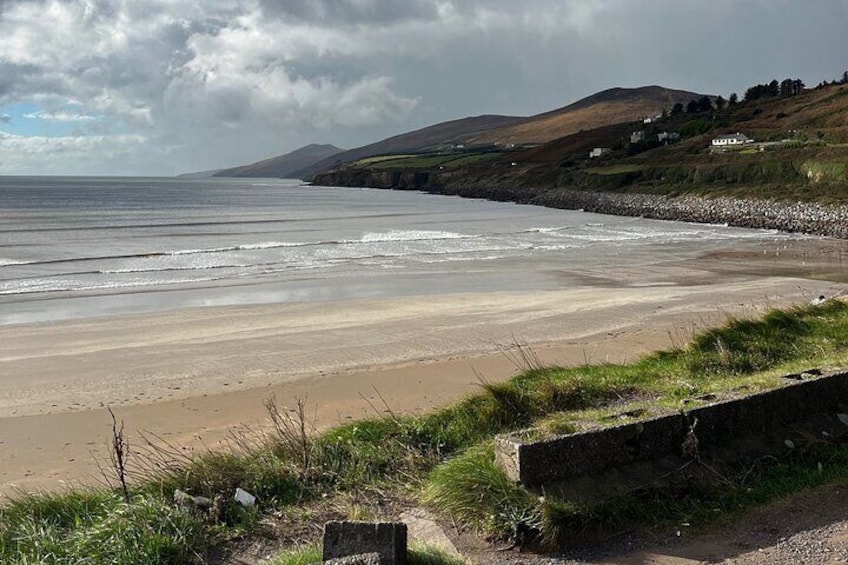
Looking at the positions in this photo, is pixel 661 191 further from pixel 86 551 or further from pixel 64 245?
pixel 86 551

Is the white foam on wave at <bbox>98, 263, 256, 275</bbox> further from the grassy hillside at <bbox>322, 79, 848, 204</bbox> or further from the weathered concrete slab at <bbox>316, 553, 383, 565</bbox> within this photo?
the grassy hillside at <bbox>322, 79, 848, 204</bbox>

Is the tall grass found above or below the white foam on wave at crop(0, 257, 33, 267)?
below

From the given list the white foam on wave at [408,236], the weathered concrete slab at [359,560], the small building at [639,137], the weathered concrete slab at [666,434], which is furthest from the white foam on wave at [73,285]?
the small building at [639,137]

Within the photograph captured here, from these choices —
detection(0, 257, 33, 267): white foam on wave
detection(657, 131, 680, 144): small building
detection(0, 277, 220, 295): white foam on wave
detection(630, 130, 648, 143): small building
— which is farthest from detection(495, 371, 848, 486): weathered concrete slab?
detection(630, 130, 648, 143): small building

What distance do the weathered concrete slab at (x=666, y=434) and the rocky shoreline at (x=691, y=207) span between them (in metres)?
36.8

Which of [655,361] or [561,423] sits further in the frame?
[655,361]

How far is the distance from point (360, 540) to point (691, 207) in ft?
196

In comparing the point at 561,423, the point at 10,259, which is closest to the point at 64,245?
the point at 10,259

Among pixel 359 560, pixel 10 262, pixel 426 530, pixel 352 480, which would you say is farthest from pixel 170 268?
pixel 359 560

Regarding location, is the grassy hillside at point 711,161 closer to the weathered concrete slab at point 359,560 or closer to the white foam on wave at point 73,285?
the white foam on wave at point 73,285

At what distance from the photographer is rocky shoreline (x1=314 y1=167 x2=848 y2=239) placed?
4453 cm

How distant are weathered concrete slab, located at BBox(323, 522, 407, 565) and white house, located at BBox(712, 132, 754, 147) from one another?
8947 centimetres

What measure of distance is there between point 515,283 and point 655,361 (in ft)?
43.1

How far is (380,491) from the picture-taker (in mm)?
5758
